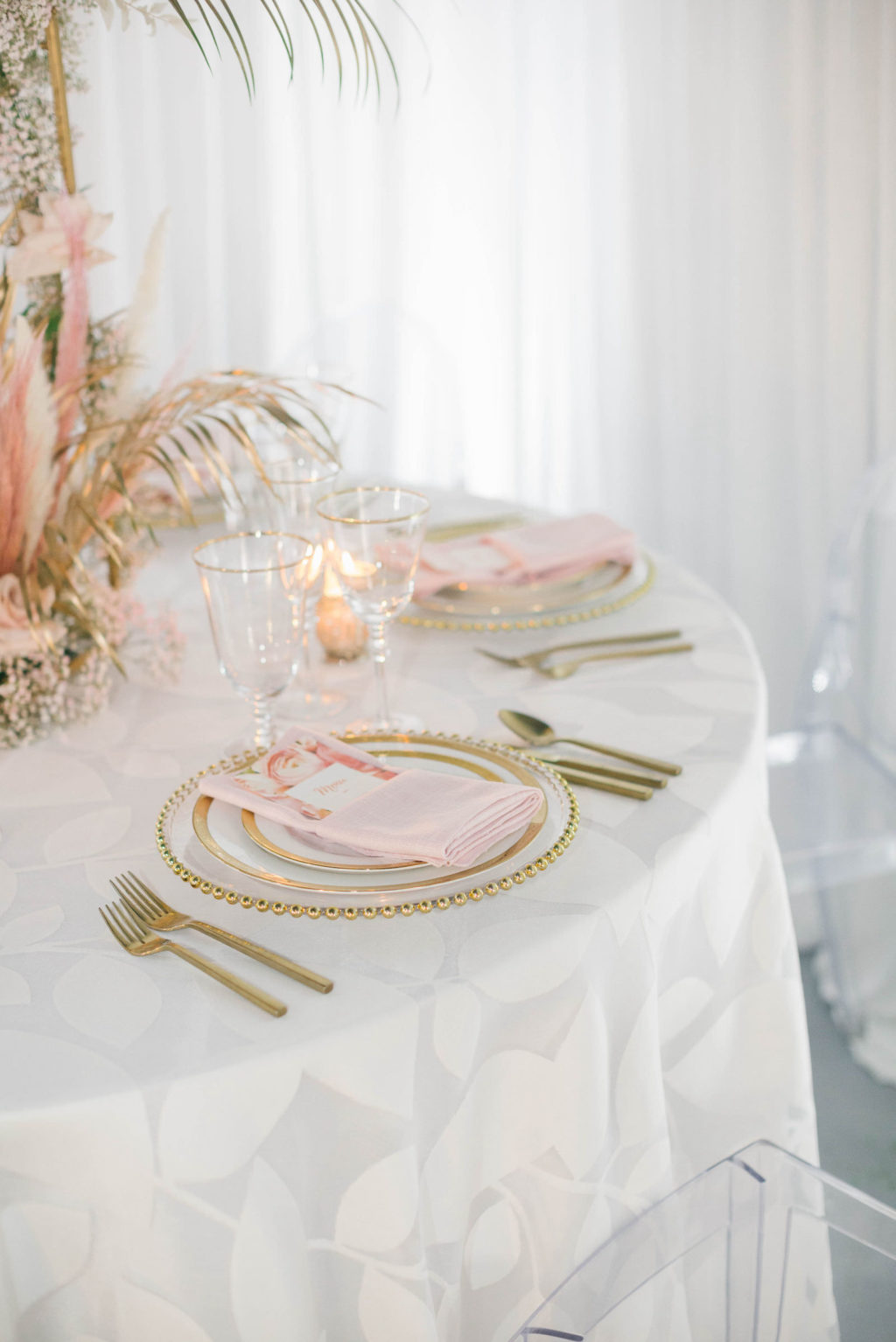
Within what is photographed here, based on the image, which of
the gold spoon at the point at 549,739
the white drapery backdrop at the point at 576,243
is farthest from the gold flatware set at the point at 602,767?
the white drapery backdrop at the point at 576,243

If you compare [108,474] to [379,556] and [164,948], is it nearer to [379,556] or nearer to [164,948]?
[379,556]

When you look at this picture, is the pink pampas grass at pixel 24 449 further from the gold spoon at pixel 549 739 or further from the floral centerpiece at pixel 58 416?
the gold spoon at pixel 549 739

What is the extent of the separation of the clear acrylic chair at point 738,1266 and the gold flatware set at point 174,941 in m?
0.30

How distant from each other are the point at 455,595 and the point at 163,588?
1.37 ft

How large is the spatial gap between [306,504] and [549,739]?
0.40 metres

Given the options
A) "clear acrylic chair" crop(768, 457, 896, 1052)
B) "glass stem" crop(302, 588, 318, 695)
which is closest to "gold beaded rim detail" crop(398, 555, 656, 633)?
"glass stem" crop(302, 588, 318, 695)

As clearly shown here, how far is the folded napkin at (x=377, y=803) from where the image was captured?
33.4 inches

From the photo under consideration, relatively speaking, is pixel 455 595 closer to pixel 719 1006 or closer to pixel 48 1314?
pixel 719 1006

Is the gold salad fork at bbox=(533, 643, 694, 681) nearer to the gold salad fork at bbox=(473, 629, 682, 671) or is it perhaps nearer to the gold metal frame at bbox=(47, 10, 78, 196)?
the gold salad fork at bbox=(473, 629, 682, 671)

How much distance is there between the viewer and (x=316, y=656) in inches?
54.2

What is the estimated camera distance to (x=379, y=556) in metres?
1.06

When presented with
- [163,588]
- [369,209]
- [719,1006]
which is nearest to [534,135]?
[369,209]

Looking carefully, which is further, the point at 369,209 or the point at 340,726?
the point at 369,209

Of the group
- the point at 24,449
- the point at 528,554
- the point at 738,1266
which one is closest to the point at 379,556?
the point at 24,449
